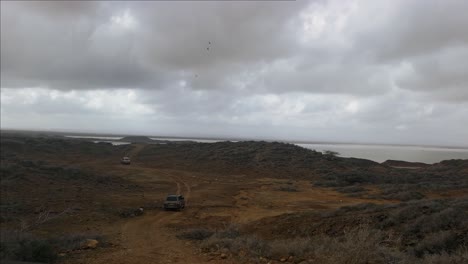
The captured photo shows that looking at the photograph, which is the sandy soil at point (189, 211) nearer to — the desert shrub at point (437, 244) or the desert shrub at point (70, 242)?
the desert shrub at point (70, 242)

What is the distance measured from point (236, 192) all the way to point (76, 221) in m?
18.9

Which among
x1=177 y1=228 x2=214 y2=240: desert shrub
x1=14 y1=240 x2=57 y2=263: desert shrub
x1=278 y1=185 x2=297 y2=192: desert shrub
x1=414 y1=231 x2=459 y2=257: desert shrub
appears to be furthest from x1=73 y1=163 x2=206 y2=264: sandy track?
x1=278 y1=185 x2=297 y2=192: desert shrub

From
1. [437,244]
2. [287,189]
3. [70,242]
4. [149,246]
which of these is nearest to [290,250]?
[437,244]

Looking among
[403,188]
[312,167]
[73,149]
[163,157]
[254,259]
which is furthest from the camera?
[73,149]

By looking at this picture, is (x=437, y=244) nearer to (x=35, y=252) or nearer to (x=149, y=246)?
(x=149, y=246)

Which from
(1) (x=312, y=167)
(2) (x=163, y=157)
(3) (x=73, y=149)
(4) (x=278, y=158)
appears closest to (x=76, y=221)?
(1) (x=312, y=167)

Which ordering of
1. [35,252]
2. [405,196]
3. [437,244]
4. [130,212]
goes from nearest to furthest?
[35,252] → [437,244] → [130,212] → [405,196]

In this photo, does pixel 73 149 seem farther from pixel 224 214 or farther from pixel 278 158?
pixel 224 214

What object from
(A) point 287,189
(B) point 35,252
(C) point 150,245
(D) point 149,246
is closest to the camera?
(B) point 35,252

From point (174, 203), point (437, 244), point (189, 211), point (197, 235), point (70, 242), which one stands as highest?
point (437, 244)

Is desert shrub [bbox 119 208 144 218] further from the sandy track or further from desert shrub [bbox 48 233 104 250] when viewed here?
desert shrub [bbox 48 233 104 250]

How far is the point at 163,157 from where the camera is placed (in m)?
77.6

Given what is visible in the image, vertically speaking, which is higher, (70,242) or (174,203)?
(70,242)

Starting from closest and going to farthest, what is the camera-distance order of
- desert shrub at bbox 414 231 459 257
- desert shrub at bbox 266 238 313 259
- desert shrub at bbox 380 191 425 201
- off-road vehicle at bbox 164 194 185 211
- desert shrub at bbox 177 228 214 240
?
desert shrub at bbox 414 231 459 257 < desert shrub at bbox 266 238 313 259 < desert shrub at bbox 177 228 214 240 < off-road vehicle at bbox 164 194 185 211 < desert shrub at bbox 380 191 425 201
